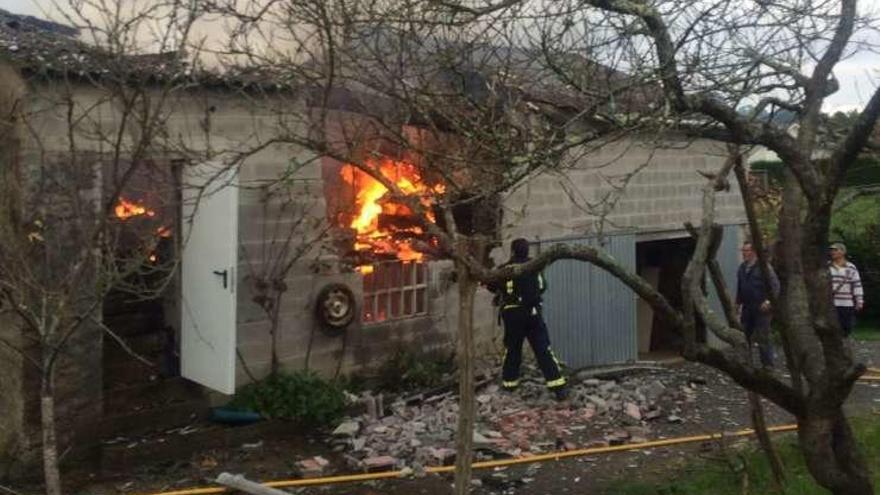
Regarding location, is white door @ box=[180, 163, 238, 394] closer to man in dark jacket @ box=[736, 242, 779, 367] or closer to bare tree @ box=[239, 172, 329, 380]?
bare tree @ box=[239, 172, 329, 380]

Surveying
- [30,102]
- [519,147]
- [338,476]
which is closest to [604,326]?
[338,476]

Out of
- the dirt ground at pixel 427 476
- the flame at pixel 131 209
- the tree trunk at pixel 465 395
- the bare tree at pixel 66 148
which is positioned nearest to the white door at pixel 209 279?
the flame at pixel 131 209

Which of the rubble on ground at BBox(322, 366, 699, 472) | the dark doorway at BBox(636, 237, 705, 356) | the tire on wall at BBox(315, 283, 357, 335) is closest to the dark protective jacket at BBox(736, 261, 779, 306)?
the rubble on ground at BBox(322, 366, 699, 472)

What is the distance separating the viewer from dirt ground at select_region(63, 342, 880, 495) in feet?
24.6

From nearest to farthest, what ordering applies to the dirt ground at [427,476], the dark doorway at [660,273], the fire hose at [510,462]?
the fire hose at [510,462] → the dirt ground at [427,476] → the dark doorway at [660,273]

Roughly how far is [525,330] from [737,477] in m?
3.37

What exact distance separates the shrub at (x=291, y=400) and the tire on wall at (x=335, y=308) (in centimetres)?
74

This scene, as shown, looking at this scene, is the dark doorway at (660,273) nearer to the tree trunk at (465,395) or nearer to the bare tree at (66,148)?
the bare tree at (66,148)

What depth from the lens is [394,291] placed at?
10359 mm

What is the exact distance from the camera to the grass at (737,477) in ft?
22.7

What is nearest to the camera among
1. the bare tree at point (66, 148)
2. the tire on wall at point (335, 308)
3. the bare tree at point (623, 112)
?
the bare tree at point (623, 112)

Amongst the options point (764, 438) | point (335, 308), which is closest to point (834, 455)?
point (764, 438)

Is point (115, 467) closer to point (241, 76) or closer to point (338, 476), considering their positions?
point (338, 476)

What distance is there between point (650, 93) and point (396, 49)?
221 cm
